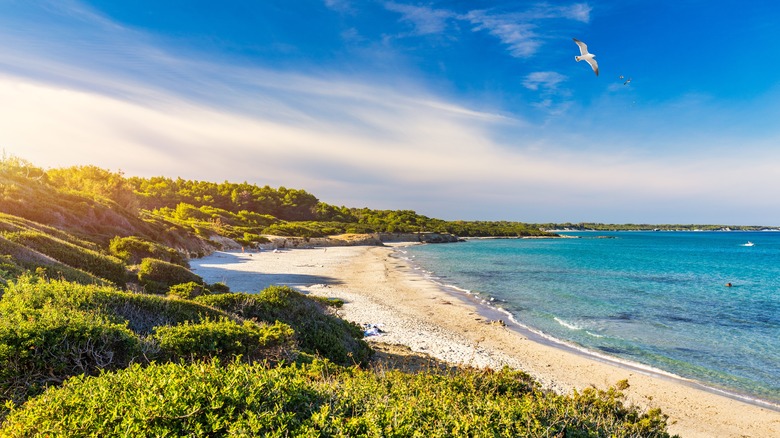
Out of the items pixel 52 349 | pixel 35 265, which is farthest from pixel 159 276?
pixel 52 349

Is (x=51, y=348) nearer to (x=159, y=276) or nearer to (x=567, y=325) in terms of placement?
(x=159, y=276)

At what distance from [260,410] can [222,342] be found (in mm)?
3633

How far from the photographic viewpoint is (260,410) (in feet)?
14.1

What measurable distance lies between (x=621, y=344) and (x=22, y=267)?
22409 millimetres

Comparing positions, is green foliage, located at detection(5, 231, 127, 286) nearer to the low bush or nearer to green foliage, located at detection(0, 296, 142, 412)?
the low bush

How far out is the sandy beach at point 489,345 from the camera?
10953 millimetres

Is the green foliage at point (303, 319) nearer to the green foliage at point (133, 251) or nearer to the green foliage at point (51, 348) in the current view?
the green foliage at point (51, 348)

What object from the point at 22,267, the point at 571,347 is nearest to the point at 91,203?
the point at 22,267

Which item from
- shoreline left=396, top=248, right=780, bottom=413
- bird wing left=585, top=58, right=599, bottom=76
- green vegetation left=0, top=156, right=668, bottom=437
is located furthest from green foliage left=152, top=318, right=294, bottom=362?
shoreline left=396, top=248, right=780, bottom=413

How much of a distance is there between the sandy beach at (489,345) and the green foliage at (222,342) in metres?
3.99

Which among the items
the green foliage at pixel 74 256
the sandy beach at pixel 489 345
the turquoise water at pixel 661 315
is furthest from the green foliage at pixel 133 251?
the turquoise water at pixel 661 315

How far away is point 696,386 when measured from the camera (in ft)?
42.7

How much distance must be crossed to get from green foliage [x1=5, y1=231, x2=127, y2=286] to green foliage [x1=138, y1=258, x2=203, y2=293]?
0.70m

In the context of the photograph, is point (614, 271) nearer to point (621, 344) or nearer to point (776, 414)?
point (621, 344)
